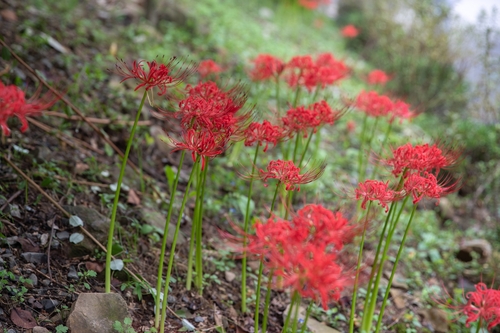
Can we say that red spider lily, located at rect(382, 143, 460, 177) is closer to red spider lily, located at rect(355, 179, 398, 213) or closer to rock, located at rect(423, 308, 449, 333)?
red spider lily, located at rect(355, 179, 398, 213)

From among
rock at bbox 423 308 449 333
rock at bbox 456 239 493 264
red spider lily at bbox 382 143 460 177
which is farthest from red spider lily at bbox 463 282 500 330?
rock at bbox 456 239 493 264

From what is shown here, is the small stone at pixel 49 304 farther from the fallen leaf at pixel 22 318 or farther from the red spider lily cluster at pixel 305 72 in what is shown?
the red spider lily cluster at pixel 305 72

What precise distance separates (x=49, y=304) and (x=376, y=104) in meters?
2.35

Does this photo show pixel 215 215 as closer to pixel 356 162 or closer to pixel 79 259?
pixel 79 259

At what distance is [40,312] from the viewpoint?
6.57 feet

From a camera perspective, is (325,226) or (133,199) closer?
(325,226)

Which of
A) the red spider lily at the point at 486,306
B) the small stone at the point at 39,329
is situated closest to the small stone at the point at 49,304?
the small stone at the point at 39,329

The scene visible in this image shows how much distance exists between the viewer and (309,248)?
134 centimetres

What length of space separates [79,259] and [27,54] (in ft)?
7.54

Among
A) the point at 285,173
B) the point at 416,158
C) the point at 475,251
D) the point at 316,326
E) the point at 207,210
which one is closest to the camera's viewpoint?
the point at 285,173

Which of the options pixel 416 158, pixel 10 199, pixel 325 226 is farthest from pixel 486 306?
pixel 10 199

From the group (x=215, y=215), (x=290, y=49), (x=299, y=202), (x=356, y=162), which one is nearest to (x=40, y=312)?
(x=215, y=215)

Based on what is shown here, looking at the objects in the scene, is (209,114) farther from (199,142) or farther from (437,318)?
(437,318)

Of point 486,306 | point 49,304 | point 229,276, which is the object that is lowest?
point 229,276
